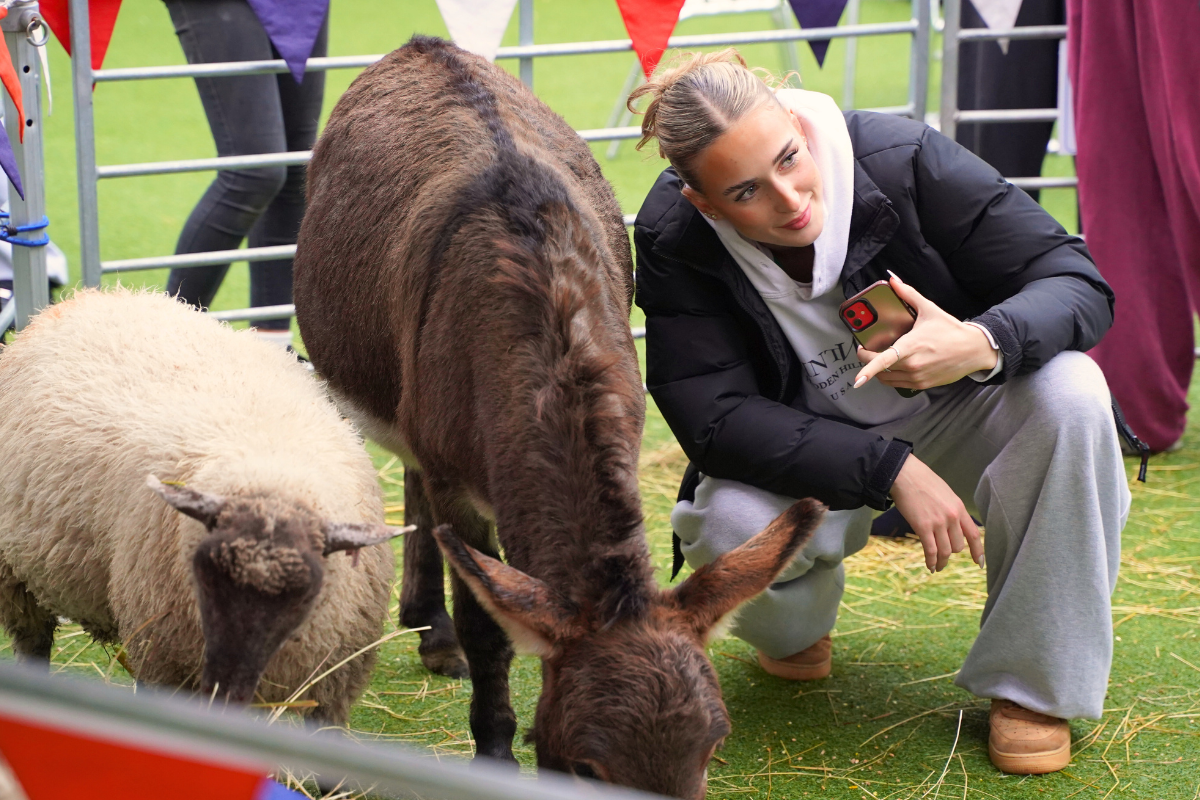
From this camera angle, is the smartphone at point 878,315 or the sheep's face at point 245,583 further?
the smartphone at point 878,315

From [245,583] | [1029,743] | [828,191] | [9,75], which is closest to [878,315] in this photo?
[828,191]

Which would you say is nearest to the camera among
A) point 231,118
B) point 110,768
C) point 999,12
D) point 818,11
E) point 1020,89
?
point 110,768

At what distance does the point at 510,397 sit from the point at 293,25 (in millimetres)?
2406

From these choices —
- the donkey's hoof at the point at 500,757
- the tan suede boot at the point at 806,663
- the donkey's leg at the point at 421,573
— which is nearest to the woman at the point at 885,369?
the tan suede boot at the point at 806,663

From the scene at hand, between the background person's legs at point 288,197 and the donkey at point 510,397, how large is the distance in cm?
150

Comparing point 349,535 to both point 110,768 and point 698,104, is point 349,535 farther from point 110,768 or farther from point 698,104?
point 698,104

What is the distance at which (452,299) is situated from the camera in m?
2.53

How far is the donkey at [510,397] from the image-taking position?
1.99 meters

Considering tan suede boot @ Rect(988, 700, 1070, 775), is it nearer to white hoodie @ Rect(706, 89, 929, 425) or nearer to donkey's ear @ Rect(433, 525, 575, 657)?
white hoodie @ Rect(706, 89, 929, 425)

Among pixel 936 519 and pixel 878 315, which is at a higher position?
pixel 878 315

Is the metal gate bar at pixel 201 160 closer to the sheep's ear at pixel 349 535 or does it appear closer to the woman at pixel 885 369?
the woman at pixel 885 369

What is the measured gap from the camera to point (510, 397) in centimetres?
233

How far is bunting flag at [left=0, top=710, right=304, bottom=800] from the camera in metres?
1.03

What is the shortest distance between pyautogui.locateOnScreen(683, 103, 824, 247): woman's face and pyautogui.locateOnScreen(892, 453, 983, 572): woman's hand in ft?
2.13
